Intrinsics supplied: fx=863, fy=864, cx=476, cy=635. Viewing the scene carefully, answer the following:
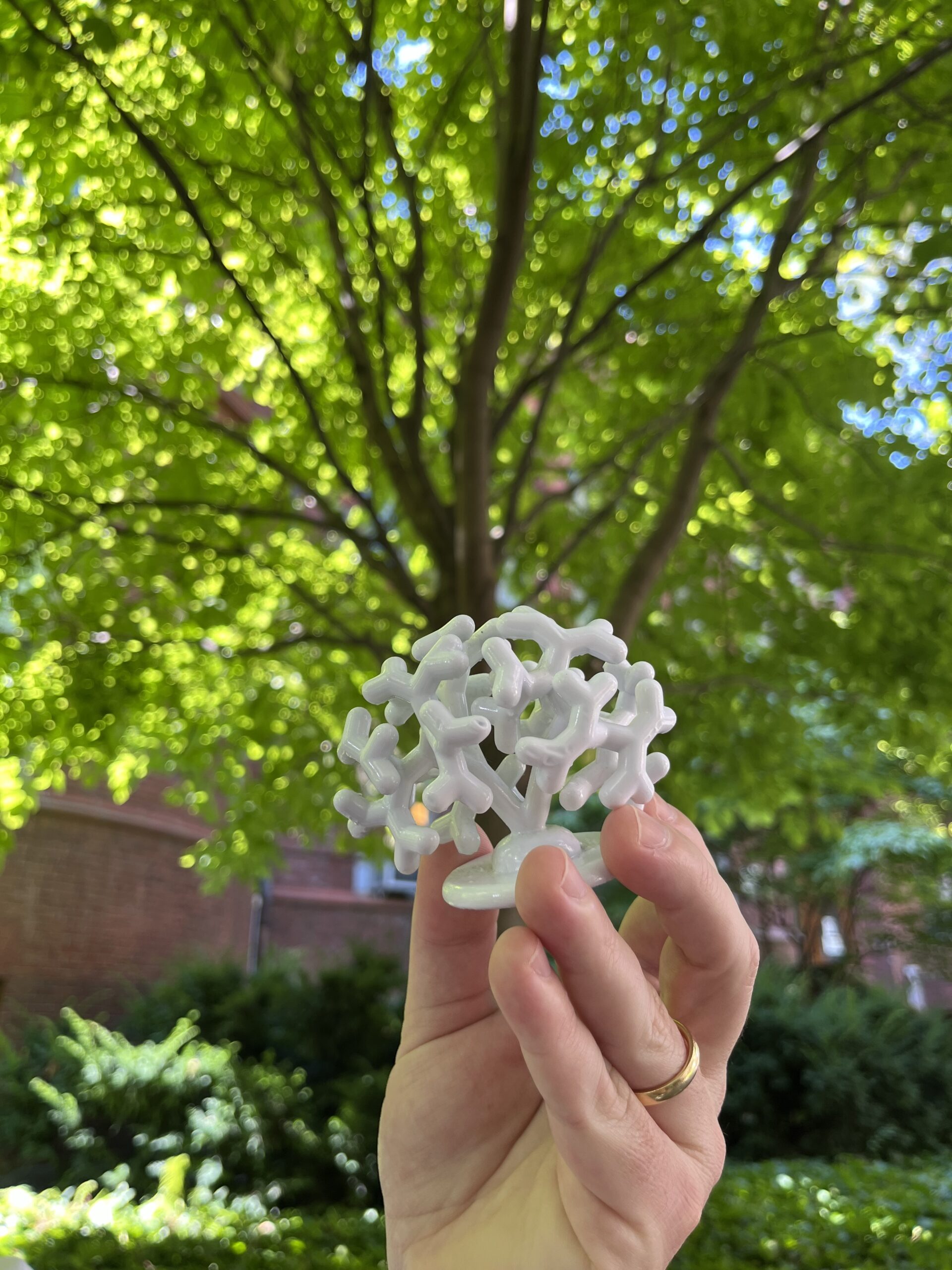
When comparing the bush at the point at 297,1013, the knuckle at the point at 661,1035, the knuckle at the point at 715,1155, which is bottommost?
the bush at the point at 297,1013

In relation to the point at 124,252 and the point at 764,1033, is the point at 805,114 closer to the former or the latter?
the point at 124,252

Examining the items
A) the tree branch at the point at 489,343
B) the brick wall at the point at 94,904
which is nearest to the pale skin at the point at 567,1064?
the tree branch at the point at 489,343

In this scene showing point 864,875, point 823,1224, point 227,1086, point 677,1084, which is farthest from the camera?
point 864,875

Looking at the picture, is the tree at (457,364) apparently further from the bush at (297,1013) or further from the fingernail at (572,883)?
the bush at (297,1013)

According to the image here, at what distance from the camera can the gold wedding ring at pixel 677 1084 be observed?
40.8 inches

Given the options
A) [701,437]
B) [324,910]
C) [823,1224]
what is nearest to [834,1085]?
[823,1224]

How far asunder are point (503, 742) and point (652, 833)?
0.73 feet

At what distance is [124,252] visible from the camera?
4.63 m

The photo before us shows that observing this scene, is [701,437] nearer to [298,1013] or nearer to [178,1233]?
[178,1233]

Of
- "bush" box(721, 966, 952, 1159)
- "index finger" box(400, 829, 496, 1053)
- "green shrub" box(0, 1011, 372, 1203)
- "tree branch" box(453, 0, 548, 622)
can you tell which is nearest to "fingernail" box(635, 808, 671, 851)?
"index finger" box(400, 829, 496, 1053)

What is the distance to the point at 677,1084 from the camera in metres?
1.05

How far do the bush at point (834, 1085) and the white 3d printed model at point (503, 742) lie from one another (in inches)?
321

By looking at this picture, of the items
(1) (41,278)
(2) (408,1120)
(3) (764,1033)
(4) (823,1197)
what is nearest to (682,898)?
(2) (408,1120)

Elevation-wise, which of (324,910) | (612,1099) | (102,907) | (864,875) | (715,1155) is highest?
(864,875)
